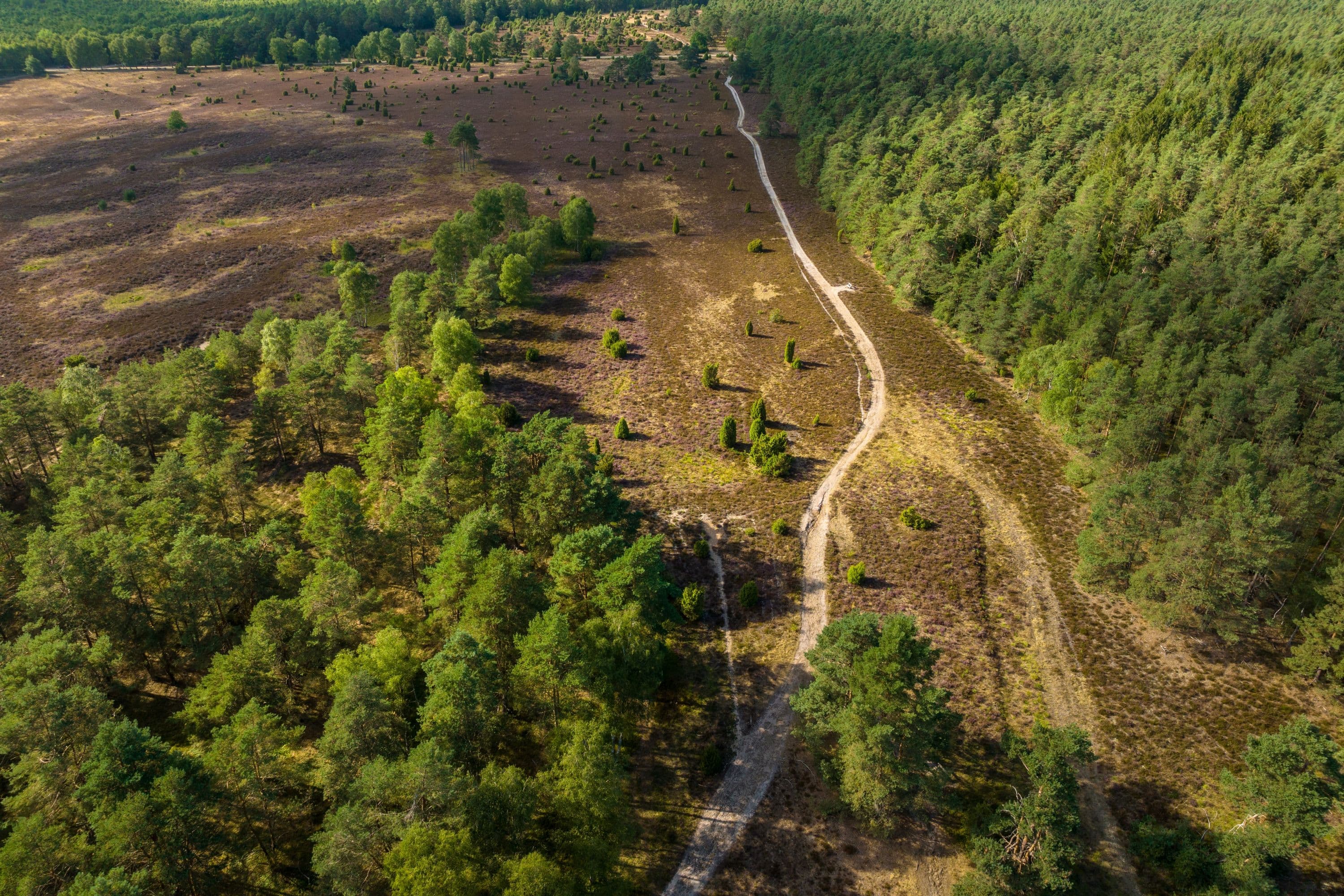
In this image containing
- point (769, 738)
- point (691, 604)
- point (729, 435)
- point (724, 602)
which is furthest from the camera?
point (729, 435)

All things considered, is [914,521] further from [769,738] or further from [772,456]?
[769,738]

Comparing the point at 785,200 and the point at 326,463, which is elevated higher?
the point at 785,200

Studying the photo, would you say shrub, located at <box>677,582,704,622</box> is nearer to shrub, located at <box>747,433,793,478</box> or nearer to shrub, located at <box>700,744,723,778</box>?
shrub, located at <box>700,744,723,778</box>

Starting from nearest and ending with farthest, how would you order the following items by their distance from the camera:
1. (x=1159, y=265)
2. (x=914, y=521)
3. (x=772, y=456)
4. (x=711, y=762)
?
1. (x=711, y=762)
2. (x=914, y=521)
3. (x=772, y=456)
4. (x=1159, y=265)

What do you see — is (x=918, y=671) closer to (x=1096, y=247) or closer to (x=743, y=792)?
(x=743, y=792)

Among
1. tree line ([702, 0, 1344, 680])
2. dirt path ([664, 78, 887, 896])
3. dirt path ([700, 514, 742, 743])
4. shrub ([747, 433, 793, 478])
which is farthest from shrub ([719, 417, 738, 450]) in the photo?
tree line ([702, 0, 1344, 680])

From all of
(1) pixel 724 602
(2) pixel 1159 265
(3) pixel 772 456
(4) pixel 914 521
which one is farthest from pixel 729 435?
(2) pixel 1159 265

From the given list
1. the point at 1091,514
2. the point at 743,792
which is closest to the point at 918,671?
the point at 743,792
